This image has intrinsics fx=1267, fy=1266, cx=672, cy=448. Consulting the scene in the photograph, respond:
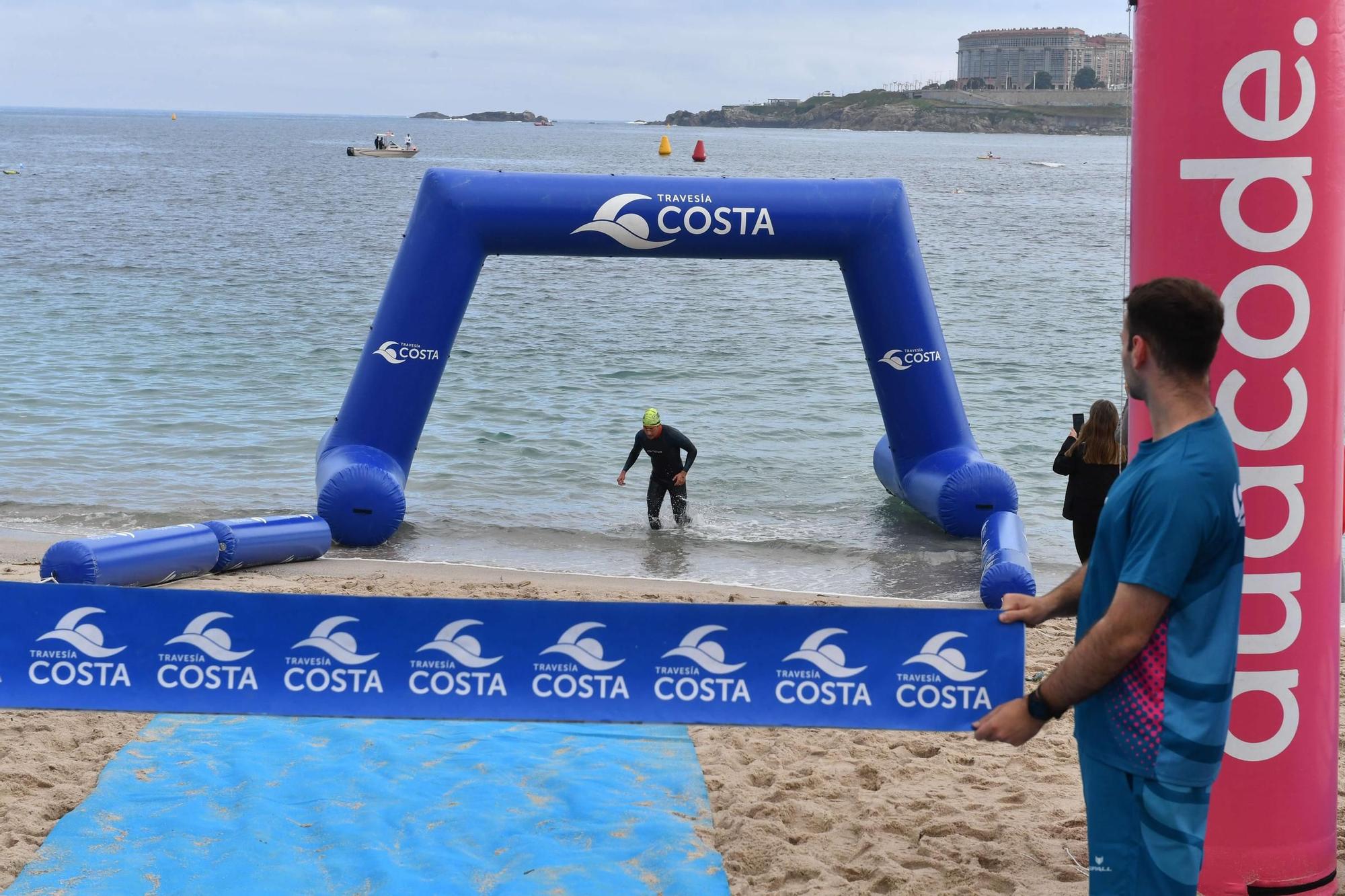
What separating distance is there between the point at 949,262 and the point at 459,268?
2561 cm

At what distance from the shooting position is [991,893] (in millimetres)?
3832

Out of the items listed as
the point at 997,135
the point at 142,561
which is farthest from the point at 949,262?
the point at 997,135

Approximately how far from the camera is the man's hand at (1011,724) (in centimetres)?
274

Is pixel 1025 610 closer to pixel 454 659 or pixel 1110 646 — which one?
pixel 1110 646

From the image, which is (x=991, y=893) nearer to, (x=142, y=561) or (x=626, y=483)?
(x=142, y=561)

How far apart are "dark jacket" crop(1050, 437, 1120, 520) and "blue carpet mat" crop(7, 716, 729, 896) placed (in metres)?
3.63

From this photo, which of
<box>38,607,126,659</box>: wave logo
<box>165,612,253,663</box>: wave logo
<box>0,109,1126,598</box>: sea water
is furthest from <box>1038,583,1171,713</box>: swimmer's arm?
<box>0,109,1126,598</box>: sea water

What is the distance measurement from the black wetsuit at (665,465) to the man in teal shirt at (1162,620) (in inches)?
297

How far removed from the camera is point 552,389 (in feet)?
55.7

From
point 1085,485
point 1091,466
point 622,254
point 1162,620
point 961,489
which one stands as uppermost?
point 622,254

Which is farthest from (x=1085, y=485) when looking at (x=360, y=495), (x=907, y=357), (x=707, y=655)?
(x=360, y=495)

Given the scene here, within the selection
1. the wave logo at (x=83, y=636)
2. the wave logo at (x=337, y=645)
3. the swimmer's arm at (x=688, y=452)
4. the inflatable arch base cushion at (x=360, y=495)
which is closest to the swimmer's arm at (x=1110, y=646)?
the wave logo at (x=337, y=645)

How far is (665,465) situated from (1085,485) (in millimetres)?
3814

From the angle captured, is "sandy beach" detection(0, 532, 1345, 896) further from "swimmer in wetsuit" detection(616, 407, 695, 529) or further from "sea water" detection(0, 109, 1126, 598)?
Answer: "swimmer in wetsuit" detection(616, 407, 695, 529)
